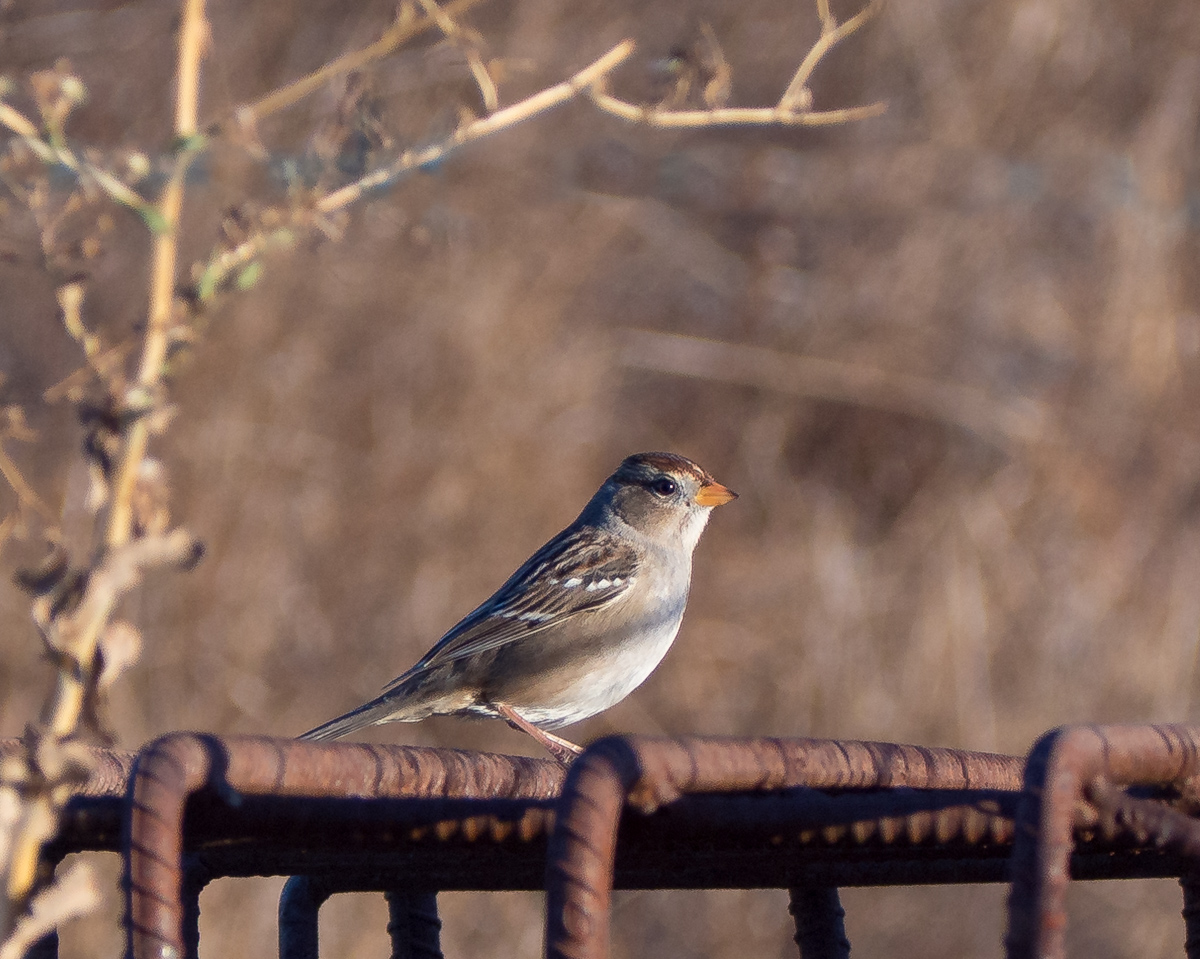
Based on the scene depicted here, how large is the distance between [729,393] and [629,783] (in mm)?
8864

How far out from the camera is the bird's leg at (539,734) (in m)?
4.06

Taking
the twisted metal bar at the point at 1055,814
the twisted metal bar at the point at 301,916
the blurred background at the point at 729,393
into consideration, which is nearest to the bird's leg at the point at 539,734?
the blurred background at the point at 729,393

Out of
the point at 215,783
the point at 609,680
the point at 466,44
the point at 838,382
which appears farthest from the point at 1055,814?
the point at 838,382

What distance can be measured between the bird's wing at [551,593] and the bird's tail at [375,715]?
24 centimetres

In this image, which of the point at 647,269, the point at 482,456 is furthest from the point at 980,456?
the point at 482,456

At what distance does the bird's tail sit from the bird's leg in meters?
0.21

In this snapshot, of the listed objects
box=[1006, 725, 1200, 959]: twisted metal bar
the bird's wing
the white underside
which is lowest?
box=[1006, 725, 1200, 959]: twisted metal bar

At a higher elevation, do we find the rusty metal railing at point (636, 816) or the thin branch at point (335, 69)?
the thin branch at point (335, 69)

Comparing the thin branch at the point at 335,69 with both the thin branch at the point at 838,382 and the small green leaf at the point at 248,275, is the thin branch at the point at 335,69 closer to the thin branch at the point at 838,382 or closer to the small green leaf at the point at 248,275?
the small green leaf at the point at 248,275

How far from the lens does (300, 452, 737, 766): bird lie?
4301 mm

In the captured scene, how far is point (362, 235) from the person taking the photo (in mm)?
8148

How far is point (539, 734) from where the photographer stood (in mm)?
4137

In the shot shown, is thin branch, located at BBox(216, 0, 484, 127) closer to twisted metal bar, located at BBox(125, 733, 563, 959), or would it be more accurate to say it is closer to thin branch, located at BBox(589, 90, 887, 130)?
thin branch, located at BBox(589, 90, 887, 130)

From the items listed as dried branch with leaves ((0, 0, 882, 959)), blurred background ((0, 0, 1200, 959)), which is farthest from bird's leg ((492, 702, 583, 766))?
dried branch with leaves ((0, 0, 882, 959))
